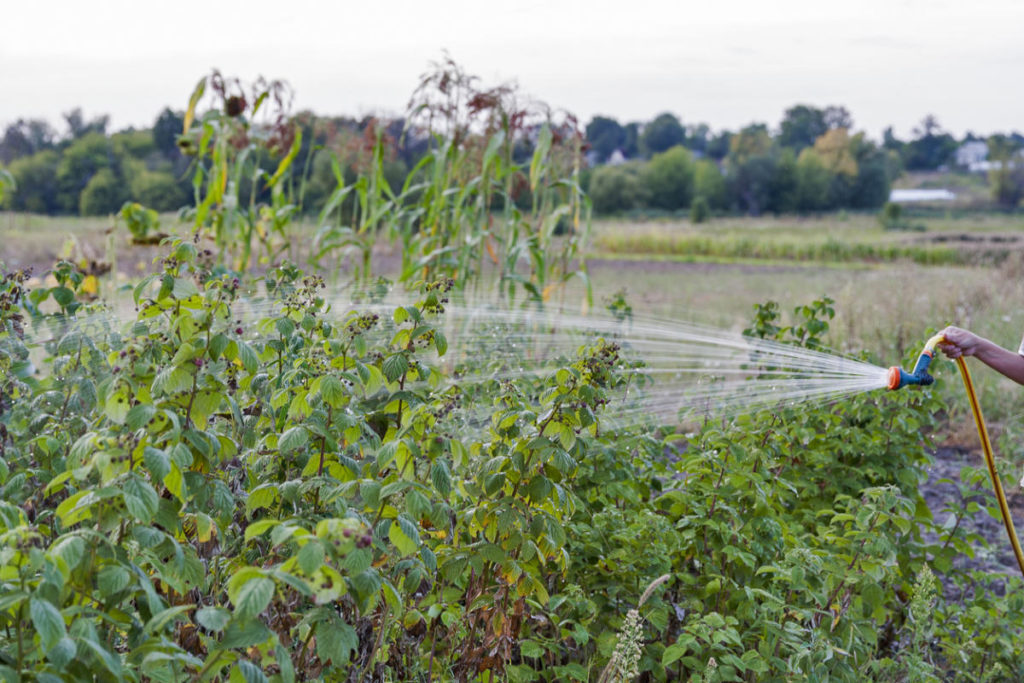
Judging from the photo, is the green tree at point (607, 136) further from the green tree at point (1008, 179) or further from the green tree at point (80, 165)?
the green tree at point (80, 165)

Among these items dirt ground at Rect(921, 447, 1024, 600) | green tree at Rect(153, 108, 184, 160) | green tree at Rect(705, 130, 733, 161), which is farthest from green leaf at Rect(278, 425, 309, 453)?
green tree at Rect(705, 130, 733, 161)

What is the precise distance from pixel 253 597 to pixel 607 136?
147 ft

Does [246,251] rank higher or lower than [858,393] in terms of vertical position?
higher

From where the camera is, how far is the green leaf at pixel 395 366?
6.02 ft

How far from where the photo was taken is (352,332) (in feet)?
6.36

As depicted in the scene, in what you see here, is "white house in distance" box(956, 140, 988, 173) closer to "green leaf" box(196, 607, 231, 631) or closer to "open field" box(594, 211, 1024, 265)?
"open field" box(594, 211, 1024, 265)

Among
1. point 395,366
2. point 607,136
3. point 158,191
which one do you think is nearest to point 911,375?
point 395,366

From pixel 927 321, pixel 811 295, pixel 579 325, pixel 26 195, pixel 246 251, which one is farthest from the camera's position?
pixel 26 195

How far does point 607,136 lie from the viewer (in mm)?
44531

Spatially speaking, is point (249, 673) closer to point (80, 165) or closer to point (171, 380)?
point (171, 380)

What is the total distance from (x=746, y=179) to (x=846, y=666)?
38.9m

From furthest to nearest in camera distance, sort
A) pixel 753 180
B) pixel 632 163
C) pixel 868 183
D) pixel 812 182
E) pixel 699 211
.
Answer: pixel 868 183, pixel 632 163, pixel 753 180, pixel 812 182, pixel 699 211

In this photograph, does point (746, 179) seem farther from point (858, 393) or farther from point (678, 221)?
point (858, 393)

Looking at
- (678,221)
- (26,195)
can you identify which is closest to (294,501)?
(26,195)
